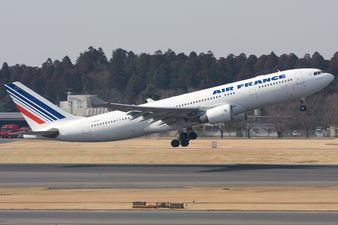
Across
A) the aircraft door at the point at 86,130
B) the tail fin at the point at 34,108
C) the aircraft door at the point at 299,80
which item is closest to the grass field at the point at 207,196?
the aircraft door at the point at 86,130

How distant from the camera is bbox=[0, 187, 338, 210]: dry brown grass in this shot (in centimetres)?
3781

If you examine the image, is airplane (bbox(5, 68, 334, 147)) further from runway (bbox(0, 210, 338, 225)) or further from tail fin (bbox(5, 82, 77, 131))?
Answer: runway (bbox(0, 210, 338, 225))

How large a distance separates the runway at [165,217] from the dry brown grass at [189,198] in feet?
7.61

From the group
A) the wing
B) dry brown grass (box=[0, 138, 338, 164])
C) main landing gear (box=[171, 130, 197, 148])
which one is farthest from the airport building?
the wing

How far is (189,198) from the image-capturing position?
41.8 metres

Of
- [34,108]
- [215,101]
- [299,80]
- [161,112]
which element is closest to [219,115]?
[215,101]

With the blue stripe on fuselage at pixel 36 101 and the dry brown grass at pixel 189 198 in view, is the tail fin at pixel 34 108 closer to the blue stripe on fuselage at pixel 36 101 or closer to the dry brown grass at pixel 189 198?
the blue stripe on fuselage at pixel 36 101

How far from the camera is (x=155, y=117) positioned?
2699 inches

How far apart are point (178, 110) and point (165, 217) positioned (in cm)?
3433

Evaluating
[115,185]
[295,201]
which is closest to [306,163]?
[115,185]

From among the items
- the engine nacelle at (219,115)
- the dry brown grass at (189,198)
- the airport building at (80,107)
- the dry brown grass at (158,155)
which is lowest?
the dry brown grass at (189,198)

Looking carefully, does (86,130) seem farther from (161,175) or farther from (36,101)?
(161,175)

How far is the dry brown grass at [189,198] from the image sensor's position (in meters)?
37.8

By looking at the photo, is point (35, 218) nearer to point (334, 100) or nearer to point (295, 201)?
point (295, 201)
